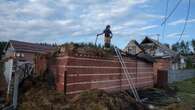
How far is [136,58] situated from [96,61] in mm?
4618

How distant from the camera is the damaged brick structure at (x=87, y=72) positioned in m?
8.73

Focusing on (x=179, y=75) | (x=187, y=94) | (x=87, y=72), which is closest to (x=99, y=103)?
(x=87, y=72)

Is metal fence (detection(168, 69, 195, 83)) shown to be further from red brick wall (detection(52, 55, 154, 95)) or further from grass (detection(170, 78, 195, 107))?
red brick wall (detection(52, 55, 154, 95))

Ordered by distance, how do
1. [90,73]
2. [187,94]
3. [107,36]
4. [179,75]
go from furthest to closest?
1. [179,75]
2. [187,94]
3. [107,36]
4. [90,73]

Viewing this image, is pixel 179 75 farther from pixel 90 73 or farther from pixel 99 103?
pixel 99 103

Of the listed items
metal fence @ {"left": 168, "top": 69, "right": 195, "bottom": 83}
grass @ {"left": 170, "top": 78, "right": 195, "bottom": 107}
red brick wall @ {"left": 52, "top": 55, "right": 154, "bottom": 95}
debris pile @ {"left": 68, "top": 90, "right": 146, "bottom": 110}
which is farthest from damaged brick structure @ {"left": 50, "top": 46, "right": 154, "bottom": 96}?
metal fence @ {"left": 168, "top": 69, "right": 195, "bottom": 83}

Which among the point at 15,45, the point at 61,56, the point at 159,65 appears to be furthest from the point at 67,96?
the point at 15,45

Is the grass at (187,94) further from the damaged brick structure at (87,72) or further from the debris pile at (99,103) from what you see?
the debris pile at (99,103)

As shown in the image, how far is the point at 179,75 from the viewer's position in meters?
26.8

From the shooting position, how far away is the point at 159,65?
19.4 meters

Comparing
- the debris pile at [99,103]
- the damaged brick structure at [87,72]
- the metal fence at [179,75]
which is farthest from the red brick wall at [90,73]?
the metal fence at [179,75]

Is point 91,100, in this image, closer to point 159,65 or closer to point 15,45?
point 159,65

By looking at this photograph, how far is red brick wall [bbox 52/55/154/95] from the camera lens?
28.7ft

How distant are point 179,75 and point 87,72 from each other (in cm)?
1944
